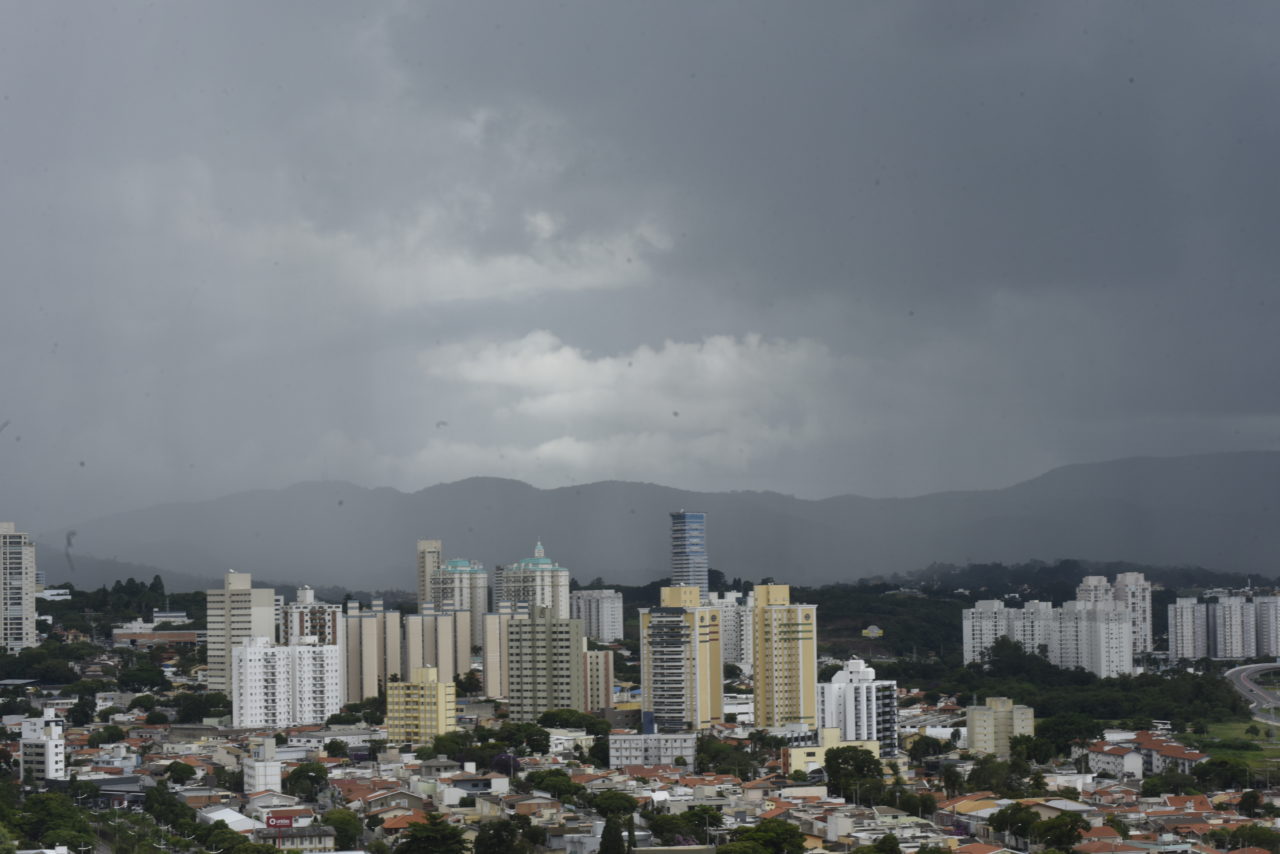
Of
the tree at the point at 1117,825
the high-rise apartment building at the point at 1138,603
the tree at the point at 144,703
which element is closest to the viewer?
the tree at the point at 1117,825

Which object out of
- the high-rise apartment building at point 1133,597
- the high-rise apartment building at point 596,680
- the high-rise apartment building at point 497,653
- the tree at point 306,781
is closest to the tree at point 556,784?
the tree at point 306,781

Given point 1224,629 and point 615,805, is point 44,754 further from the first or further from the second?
point 1224,629

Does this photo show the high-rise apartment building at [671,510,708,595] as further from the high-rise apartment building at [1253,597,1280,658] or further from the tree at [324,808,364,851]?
the tree at [324,808,364,851]

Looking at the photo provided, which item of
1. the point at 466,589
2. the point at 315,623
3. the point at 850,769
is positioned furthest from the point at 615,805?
the point at 466,589

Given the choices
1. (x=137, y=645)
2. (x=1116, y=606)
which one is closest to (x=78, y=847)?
(x=137, y=645)

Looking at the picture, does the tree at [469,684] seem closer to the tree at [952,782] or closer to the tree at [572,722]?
the tree at [572,722]

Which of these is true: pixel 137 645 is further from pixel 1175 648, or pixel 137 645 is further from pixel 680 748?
pixel 1175 648

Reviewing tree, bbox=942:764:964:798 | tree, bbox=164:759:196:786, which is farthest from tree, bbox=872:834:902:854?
tree, bbox=164:759:196:786
